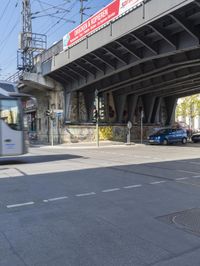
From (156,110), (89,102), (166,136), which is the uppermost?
(89,102)

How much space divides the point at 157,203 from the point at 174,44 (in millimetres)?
16246

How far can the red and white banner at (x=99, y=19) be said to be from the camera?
22400mm

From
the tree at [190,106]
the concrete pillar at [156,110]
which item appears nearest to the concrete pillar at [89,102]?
the concrete pillar at [156,110]

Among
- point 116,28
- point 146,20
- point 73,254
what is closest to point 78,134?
point 116,28

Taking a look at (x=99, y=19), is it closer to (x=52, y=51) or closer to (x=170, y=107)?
(x=52, y=51)

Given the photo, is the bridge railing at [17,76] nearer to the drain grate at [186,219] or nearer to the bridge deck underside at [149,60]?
the bridge deck underside at [149,60]

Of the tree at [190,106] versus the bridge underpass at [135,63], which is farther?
the tree at [190,106]

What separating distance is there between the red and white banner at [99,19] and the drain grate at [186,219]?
1725cm

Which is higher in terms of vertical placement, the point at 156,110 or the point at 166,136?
the point at 156,110

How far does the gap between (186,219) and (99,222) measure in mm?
1514

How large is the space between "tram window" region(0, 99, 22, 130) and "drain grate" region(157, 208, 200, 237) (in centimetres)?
1028

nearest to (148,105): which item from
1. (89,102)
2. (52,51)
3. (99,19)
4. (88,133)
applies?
(89,102)

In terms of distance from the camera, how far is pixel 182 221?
5801 mm

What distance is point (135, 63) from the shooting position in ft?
85.0
